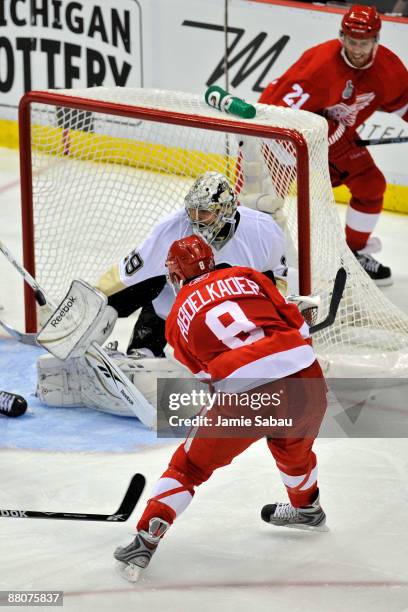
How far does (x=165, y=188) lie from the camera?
14.9ft

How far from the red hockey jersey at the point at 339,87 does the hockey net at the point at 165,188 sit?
360 mm

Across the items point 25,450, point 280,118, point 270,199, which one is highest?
point 280,118

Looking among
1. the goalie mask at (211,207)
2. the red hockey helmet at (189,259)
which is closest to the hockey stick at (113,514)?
the red hockey helmet at (189,259)

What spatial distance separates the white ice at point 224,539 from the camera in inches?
114

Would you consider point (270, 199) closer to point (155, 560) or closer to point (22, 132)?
point (22, 132)

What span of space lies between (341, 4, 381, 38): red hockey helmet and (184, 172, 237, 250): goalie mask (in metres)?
1.20

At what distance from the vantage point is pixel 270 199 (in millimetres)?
4133

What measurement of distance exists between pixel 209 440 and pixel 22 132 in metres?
1.74

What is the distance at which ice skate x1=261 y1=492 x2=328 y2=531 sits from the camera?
3.16 m

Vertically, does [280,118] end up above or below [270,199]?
above

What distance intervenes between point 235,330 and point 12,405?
119 centimetres

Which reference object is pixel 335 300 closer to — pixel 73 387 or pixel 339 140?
pixel 73 387

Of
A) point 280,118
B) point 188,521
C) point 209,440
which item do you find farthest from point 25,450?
point 280,118

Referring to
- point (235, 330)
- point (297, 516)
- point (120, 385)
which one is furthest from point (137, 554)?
point (120, 385)
